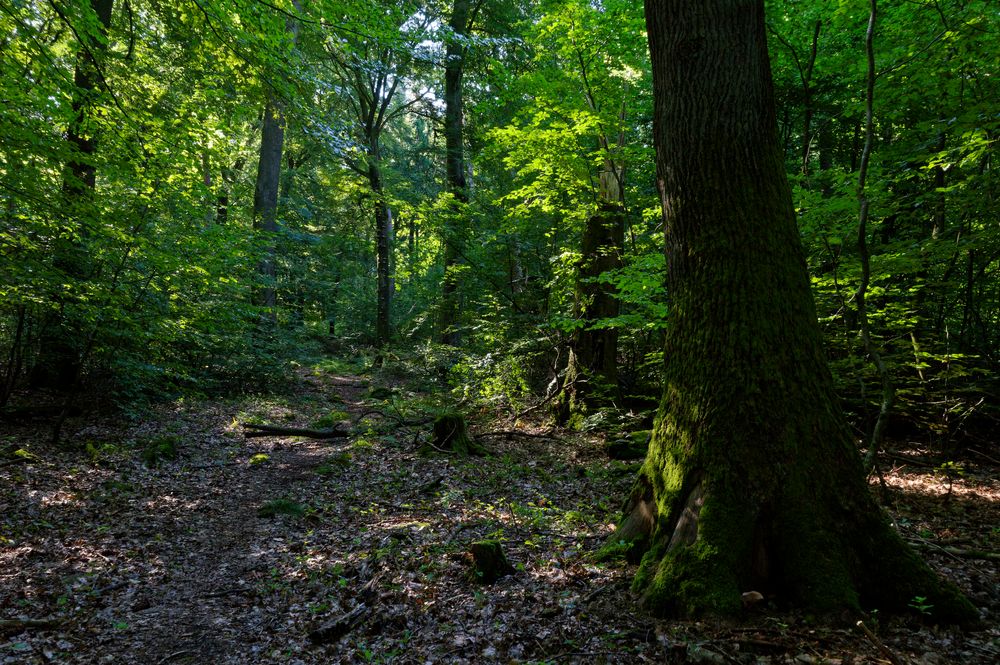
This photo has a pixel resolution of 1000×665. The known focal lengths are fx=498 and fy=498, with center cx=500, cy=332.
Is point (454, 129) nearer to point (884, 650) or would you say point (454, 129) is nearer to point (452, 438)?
point (452, 438)

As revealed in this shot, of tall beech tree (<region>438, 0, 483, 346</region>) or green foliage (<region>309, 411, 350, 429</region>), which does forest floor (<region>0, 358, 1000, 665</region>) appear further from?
tall beech tree (<region>438, 0, 483, 346</region>)

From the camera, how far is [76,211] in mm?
6625

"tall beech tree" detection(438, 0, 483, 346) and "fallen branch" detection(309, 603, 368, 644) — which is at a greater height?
"tall beech tree" detection(438, 0, 483, 346)

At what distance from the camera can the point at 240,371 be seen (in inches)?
509

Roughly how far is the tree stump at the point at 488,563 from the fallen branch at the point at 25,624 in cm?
315

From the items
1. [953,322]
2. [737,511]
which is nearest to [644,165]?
[953,322]

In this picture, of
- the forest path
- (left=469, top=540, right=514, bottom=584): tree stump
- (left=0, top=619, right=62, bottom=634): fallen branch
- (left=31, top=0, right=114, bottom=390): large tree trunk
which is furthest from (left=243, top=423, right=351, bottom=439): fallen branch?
(left=469, top=540, right=514, bottom=584): tree stump

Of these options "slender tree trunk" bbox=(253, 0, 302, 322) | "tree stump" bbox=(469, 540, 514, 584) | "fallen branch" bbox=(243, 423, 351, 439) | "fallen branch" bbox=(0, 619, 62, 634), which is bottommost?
"fallen branch" bbox=(0, 619, 62, 634)

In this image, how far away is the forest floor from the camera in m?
3.10

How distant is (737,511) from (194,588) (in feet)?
15.3

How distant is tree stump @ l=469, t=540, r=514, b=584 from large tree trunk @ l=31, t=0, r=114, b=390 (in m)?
6.67

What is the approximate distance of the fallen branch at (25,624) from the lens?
3500 millimetres

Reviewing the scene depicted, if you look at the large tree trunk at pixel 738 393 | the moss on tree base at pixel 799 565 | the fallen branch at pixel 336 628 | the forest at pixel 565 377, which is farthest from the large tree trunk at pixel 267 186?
the moss on tree base at pixel 799 565

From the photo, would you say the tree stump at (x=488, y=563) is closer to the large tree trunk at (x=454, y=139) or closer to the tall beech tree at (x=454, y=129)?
the large tree trunk at (x=454, y=139)
